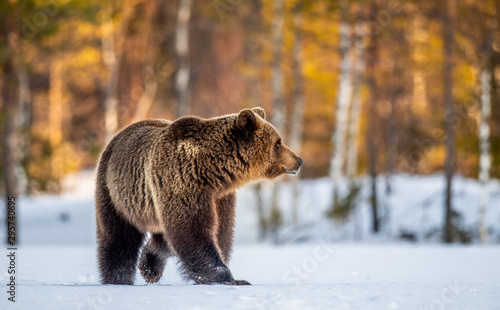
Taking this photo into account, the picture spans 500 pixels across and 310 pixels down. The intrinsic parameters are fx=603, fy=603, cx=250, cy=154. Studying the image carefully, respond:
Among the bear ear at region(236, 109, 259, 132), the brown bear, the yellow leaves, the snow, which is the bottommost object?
the snow

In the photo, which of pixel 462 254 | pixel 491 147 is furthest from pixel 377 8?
pixel 462 254

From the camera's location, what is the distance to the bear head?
16.8ft

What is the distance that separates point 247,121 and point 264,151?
33cm

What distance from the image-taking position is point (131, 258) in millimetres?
5324

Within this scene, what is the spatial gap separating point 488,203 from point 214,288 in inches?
523

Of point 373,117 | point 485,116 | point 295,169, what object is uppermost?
point 373,117

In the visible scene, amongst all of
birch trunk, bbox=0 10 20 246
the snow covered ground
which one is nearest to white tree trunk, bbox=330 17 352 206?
birch trunk, bbox=0 10 20 246

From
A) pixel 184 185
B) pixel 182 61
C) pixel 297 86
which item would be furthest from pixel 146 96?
pixel 184 185

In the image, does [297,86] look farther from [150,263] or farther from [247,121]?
[247,121]

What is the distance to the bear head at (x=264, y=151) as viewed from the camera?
512 cm

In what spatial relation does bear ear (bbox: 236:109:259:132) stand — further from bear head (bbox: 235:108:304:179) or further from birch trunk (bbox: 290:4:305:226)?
birch trunk (bbox: 290:4:305:226)

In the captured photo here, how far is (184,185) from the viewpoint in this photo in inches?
189

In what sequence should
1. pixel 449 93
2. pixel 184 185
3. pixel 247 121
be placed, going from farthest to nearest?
pixel 449 93
pixel 247 121
pixel 184 185

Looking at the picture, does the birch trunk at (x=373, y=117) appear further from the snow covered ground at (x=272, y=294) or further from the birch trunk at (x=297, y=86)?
the snow covered ground at (x=272, y=294)
